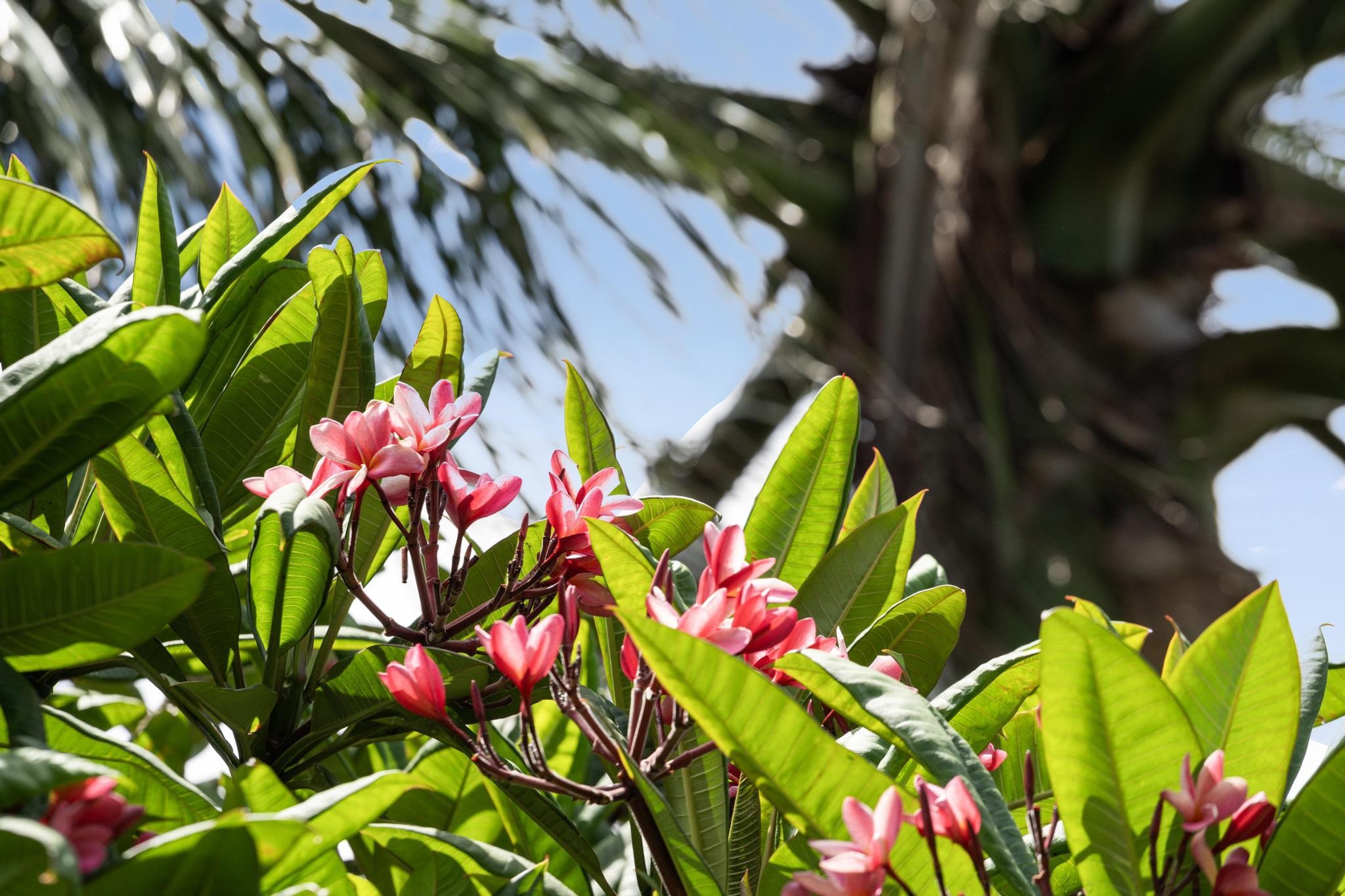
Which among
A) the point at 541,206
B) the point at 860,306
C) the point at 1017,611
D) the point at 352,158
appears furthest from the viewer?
the point at 860,306

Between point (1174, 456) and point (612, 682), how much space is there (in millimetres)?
2561

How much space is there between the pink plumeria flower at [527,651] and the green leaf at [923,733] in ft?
0.22

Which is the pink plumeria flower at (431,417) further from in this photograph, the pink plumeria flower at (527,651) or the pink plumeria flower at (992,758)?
the pink plumeria flower at (992,758)

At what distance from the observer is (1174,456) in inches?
104

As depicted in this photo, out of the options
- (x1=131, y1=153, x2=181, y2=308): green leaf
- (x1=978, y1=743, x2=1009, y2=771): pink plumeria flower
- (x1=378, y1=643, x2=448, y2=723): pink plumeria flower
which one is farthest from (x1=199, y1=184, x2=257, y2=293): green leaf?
(x1=978, y1=743, x2=1009, y2=771): pink plumeria flower

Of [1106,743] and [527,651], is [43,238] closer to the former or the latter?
[527,651]

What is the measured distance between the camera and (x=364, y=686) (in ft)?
1.26

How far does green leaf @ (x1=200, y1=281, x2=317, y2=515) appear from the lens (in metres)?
0.42

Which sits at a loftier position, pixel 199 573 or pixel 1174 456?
pixel 1174 456

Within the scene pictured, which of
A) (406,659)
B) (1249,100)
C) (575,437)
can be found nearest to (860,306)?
(1249,100)

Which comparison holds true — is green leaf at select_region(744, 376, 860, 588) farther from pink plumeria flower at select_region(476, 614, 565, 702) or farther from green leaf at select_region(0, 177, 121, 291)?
green leaf at select_region(0, 177, 121, 291)

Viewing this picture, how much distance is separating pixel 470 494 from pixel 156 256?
0.55 feet

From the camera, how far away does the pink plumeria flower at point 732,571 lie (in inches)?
13.4

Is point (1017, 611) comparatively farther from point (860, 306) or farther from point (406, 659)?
point (406, 659)
